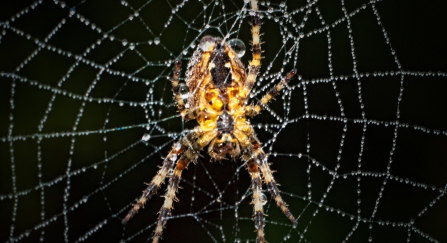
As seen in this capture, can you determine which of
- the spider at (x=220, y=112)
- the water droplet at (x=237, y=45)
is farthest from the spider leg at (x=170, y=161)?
the water droplet at (x=237, y=45)

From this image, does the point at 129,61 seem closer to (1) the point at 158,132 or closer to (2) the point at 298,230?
(1) the point at 158,132

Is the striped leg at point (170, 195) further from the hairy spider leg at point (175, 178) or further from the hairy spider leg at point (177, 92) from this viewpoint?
the hairy spider leg at point (177, 92)

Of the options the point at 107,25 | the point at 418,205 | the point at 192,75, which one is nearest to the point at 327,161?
the point at 418,205

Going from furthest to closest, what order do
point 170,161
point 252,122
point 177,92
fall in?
point 252,122 → point 170,161 → point 177,92

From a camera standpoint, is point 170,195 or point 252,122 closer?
point 170,195

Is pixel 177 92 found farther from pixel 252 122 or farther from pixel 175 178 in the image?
pixel 252 122

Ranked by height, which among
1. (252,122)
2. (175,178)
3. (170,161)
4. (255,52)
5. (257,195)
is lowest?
(257,195)

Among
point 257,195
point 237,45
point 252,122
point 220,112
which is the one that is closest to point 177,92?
point 220,112
